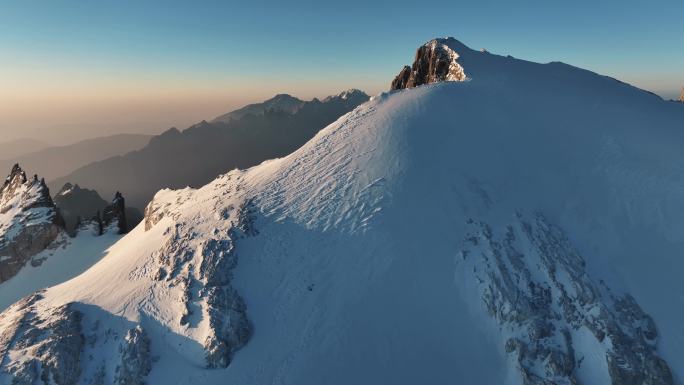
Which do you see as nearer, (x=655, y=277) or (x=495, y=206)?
(x=655, y=277)

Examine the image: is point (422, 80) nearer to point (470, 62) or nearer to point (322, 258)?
point (470, 62)

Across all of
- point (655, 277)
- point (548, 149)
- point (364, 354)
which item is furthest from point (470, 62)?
point (364, 354)

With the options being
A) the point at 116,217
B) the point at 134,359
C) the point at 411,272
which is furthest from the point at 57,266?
the point at 411,272

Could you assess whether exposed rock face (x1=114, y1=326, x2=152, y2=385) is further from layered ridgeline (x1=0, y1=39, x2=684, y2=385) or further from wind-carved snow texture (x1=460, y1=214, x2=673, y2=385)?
wind-carved snow texture (x1=460, y1=214, x2=673, y2=385)

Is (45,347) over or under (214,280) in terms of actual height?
under

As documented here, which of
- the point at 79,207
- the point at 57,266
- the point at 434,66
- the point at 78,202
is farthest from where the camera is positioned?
the point at 78,202

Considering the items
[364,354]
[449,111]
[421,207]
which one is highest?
[449,111]

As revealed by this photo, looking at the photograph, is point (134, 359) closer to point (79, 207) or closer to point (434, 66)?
point (434, 66)
